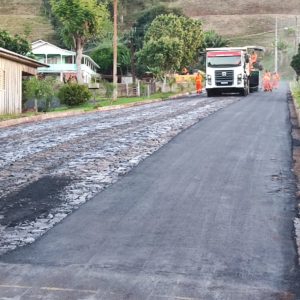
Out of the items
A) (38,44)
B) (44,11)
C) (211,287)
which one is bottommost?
(211,287)

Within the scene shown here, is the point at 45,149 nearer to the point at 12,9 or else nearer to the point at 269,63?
the point at 269,63

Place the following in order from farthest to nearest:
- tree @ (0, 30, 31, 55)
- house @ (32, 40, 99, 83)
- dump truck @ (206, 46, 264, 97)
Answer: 1. house @ (32, 40, 99, 83)
2. tree @ (0, 30, 31, 55)
3. dump truck @ (206, 46, 264, 97)

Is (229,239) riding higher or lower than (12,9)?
lower

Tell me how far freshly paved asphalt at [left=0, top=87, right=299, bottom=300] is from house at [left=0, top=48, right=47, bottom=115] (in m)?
18.1

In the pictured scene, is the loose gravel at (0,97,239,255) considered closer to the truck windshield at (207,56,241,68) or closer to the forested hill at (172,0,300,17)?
the truck windshield at (207,56,241,68)

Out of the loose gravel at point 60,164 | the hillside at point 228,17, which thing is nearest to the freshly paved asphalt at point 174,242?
the loose gravel at point 60,164

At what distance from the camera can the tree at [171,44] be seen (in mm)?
51062

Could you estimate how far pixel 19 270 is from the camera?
5789mm

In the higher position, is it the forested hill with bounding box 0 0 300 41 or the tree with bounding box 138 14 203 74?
the forested hill with bounding box 0 0 300 41

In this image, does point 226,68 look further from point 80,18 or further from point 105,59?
point 105,59

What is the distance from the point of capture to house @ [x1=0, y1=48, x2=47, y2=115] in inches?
1106

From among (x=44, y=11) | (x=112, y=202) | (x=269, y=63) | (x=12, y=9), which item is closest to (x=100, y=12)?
(x=112, y=202)

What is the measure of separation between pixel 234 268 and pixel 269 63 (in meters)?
113

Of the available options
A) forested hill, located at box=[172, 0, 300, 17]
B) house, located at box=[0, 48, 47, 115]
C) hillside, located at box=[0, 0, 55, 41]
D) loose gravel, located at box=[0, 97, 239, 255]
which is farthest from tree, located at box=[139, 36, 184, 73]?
forested hill, located at box=[172, 0, 300, 17]
